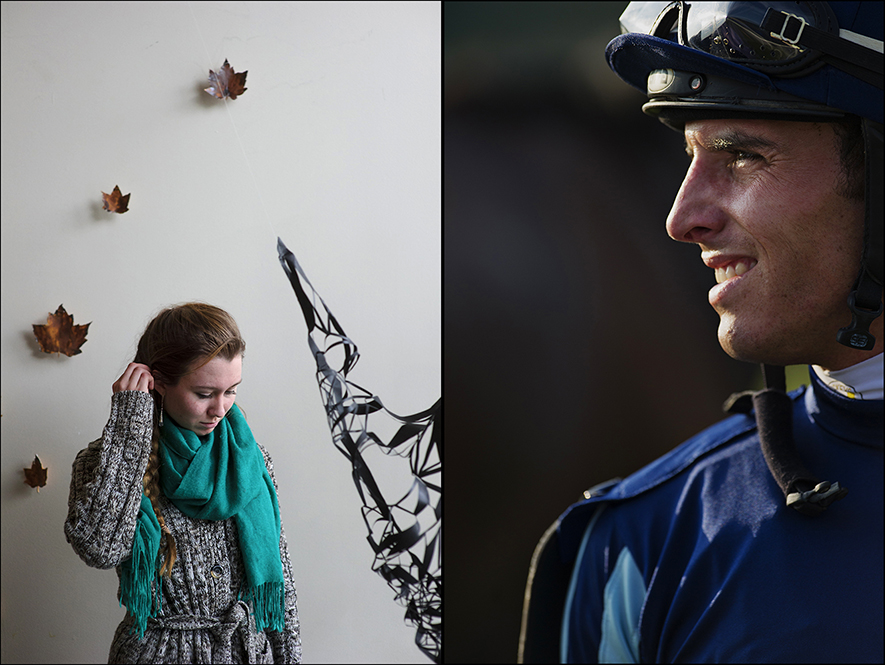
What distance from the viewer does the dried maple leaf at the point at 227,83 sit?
1089 millimetres

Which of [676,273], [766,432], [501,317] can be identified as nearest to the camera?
[766,432]

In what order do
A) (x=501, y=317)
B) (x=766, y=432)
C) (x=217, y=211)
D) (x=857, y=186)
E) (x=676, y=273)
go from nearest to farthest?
(x=857, y=186), (x=766, y=432), (x=676, y=273), (x=501, y=317), (x=217, y=211)

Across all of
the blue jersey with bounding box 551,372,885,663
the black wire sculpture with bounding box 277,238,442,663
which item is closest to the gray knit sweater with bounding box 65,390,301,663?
the black wire sculpture with bounding box 277,238,442,663

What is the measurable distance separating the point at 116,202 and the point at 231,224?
192mm

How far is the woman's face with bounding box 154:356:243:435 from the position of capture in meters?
1.00

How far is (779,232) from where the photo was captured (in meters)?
0.62

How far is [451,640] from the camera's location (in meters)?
1.00

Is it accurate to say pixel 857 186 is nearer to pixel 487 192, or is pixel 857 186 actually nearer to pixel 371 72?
pixel 487 192

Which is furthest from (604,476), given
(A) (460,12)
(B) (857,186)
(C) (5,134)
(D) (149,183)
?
(C) (5,134)

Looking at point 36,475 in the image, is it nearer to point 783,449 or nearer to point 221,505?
point 221,505

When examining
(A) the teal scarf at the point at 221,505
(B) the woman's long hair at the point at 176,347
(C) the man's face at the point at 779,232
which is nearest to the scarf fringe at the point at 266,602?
(A) the teal scarf at the point at 221,505

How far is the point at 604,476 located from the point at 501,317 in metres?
Result: 0.27

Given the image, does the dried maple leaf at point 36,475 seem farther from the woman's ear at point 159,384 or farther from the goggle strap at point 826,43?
the goggle strap at point 826,43

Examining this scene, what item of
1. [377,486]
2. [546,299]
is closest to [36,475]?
[377,486]
